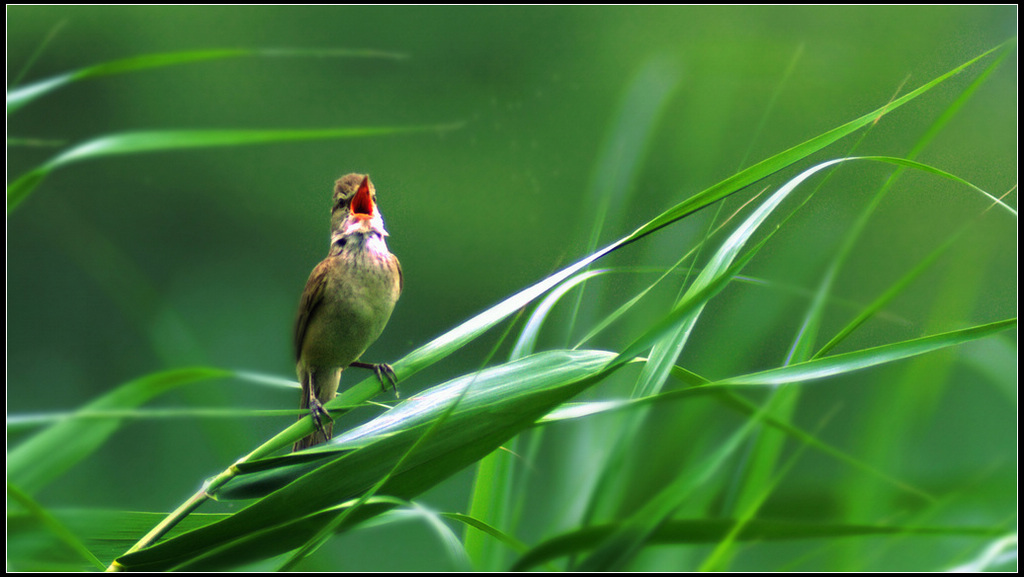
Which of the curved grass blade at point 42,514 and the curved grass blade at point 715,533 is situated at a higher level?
the curved grass blade at point 42,514

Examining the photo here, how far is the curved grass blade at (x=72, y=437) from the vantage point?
0.74m

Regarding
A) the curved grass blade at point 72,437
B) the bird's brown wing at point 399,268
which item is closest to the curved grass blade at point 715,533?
the curved grass blade at point 72,437

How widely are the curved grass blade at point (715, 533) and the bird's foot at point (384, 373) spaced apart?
1.19ft

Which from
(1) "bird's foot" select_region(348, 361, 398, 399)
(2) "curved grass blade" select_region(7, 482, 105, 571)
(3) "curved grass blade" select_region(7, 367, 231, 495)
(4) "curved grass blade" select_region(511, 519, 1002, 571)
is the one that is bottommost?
(4) "curved grass blade" select_region(511, 519, 1002, 571)

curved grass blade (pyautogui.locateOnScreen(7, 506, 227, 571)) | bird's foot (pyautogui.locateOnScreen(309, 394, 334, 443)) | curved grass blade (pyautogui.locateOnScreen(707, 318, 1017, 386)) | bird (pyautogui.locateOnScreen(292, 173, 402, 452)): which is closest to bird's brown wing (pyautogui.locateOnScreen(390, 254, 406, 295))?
bird (pyautogui.locateOnScreen(292, 173, 402, 452))

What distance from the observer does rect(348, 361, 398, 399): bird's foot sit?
0.95 metres

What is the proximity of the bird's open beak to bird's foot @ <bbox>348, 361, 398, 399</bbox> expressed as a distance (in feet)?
0.94

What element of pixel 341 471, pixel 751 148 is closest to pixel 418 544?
pixel 341 471

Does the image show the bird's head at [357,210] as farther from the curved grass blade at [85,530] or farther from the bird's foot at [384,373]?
the curved grass blade at [85,530]

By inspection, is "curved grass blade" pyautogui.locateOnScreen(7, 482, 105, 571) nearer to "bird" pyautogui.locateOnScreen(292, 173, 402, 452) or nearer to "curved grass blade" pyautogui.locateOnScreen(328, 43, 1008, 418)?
"curved grass blade" pyautogui.locateOnScreen(328, 43, 1008, 418)

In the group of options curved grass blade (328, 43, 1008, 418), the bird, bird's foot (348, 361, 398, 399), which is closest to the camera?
curved grass blade (328, 43, 1008, 418)

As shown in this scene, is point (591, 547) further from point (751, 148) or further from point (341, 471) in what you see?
point (751, 148)

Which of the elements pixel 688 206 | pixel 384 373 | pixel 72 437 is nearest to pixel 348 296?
pixel 384 373

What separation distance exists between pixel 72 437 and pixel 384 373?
478 mm
